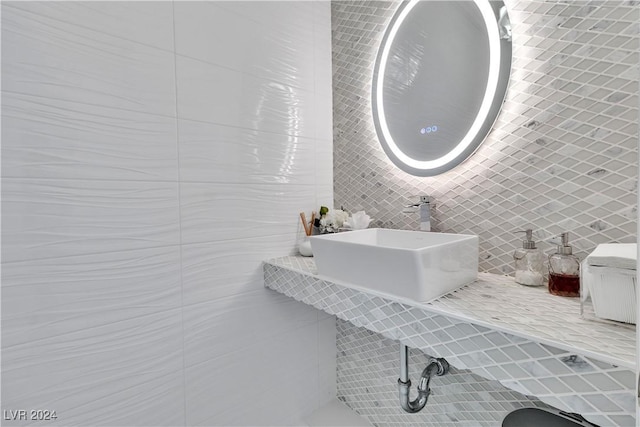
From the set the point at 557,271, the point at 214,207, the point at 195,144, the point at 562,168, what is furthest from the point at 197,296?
the point at 562,168

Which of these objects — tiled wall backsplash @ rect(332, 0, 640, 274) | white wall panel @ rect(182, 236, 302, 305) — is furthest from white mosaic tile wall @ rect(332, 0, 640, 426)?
white wall panel @ rect(182, 236, 302, 305)

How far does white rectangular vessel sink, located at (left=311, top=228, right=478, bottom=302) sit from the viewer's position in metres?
0.86

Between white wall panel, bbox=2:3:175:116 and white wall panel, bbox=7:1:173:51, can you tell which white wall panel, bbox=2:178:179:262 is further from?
white wall panel, bbox=7:1:173:51

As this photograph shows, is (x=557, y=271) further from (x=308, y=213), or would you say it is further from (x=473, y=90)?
(x=308, y=213)

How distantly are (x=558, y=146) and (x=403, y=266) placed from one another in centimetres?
62

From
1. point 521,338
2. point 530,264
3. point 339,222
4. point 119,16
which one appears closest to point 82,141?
point 119,16

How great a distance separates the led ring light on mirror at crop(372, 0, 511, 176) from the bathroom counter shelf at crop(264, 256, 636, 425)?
0.53m

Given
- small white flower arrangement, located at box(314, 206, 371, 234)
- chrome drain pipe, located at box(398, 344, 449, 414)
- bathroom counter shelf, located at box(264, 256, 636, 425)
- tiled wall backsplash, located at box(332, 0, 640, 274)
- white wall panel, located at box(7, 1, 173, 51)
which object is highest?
white wall panel, located at box(7, 1, 173, 51)

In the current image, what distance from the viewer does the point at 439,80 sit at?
128 cm

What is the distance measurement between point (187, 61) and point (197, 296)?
883mm

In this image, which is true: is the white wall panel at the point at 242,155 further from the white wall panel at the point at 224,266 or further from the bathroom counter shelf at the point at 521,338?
the bathroom counter shelf at the point at 521,338

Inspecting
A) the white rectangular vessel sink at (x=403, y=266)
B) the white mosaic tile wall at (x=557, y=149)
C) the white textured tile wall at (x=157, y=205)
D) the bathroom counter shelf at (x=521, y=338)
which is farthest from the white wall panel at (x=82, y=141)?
the white mosaic tile wall at (x=557, y=149)

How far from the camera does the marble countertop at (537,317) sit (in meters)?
0.60

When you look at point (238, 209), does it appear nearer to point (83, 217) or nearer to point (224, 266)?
point (224, 266)
